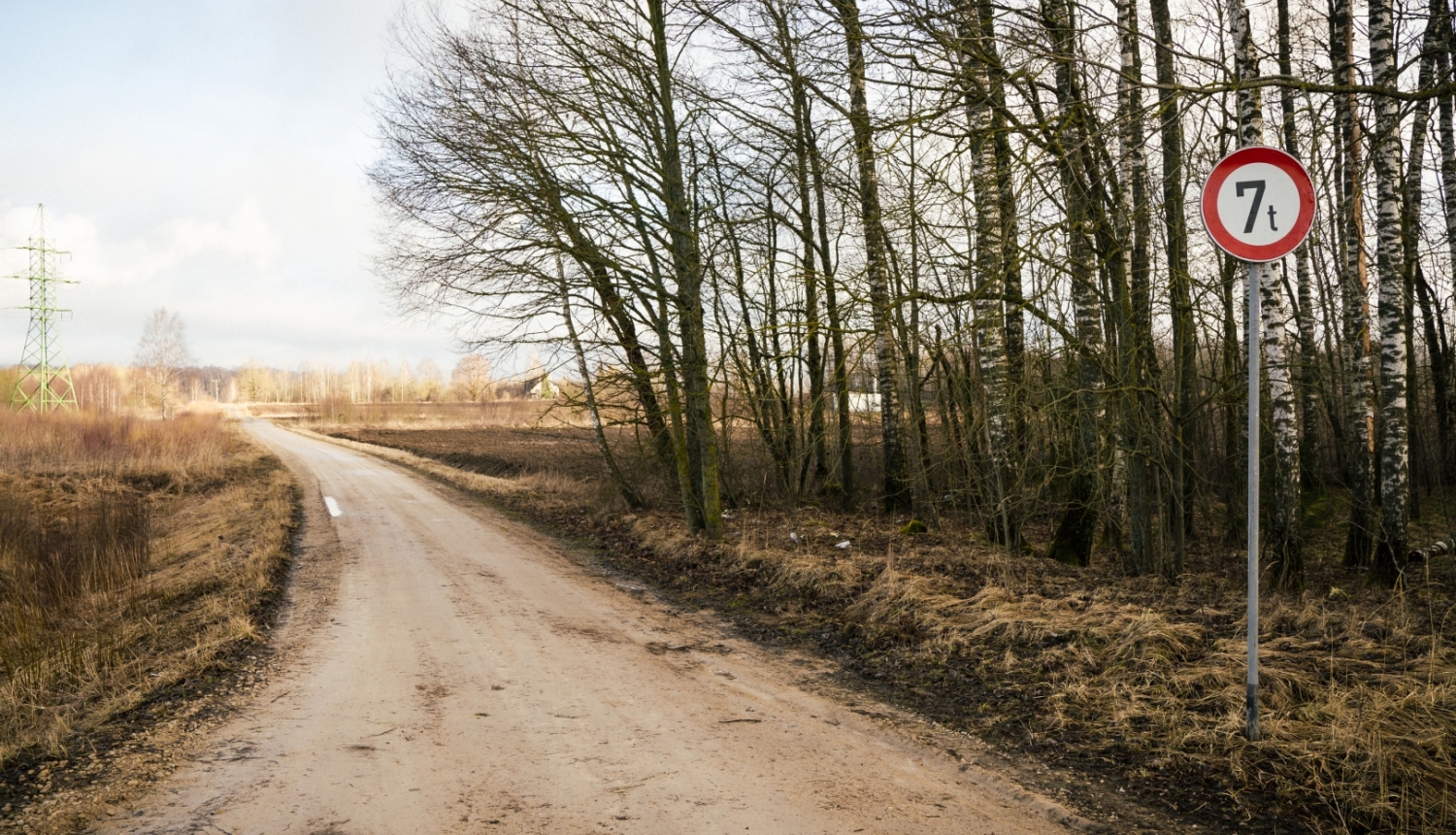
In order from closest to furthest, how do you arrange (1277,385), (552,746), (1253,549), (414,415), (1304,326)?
(1253,549) < (552,746) < (1277,385) < (1304,326) < (414,415)

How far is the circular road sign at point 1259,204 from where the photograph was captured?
452 centimetres

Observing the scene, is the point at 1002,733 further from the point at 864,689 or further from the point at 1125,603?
the point at 1125,603

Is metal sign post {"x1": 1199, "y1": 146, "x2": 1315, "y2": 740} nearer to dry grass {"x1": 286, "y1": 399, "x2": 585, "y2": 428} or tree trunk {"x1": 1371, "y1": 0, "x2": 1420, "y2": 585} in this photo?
tree trunk {"x1": 1371, "y1": 0, "x2": 1420, "y2": 585}

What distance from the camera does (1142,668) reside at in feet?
18.8

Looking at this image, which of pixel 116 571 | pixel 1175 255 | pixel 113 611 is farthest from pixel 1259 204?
pixel 116 571

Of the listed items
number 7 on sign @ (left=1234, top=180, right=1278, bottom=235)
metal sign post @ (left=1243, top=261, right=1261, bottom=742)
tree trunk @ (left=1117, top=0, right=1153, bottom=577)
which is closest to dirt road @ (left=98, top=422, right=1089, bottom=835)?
metal sign post @ (left=1243, top=261, right=1261, bottom=742)

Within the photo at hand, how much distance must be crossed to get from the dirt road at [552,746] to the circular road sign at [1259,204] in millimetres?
3226

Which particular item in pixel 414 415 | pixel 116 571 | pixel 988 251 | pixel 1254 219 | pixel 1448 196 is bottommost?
pixel 116 571

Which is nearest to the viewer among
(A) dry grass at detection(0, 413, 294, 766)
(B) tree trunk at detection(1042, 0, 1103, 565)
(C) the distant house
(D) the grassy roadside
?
(D) the grassy roadside

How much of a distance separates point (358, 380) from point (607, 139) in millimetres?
162350

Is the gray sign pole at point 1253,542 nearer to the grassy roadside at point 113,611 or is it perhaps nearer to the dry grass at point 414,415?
the grassy roadside at point 113,611

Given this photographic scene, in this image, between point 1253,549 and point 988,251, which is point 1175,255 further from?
point 1253,549

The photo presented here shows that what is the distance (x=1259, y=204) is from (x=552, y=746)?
16.6 ft

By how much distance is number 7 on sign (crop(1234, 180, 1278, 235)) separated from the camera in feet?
15.0
